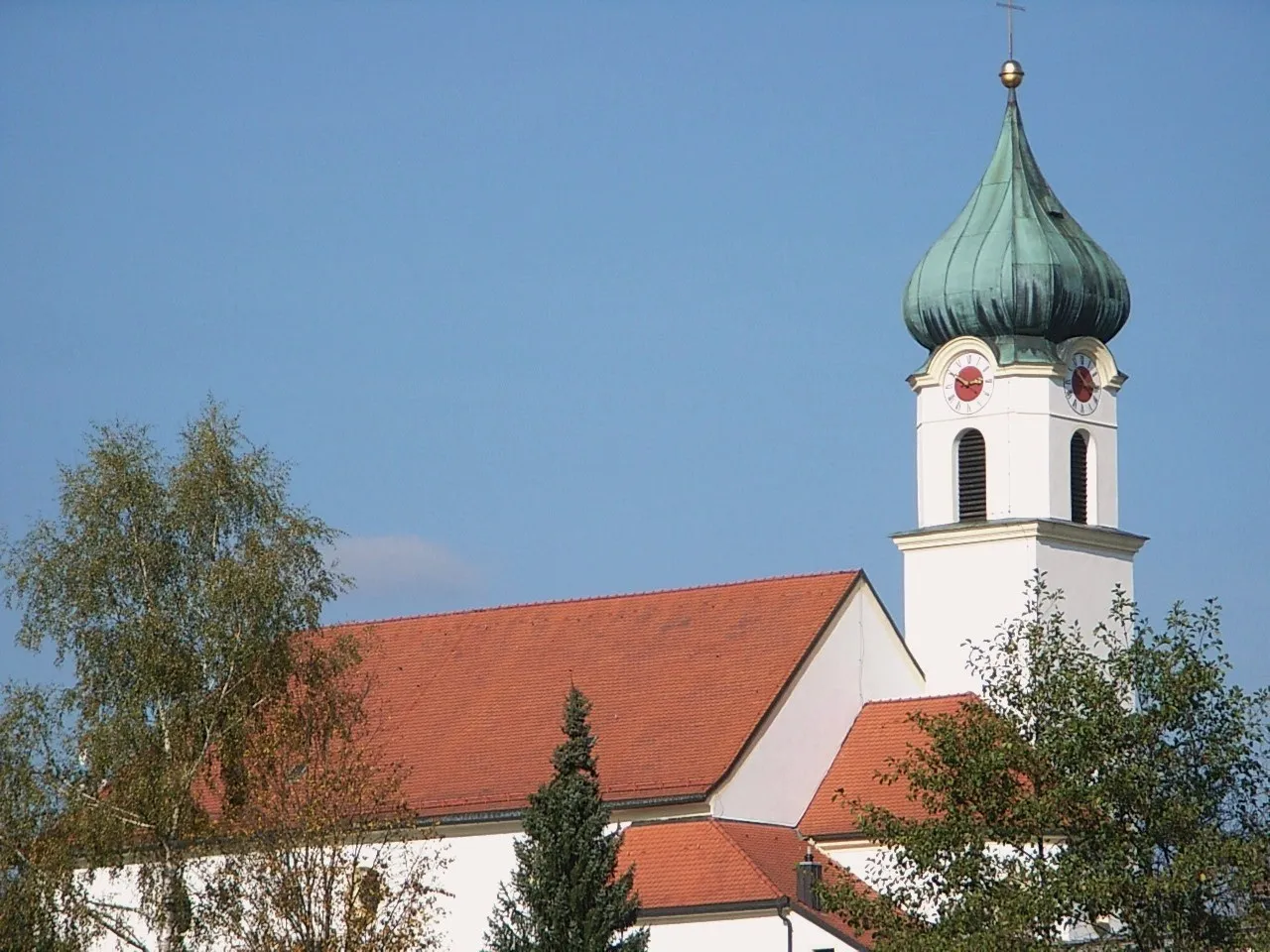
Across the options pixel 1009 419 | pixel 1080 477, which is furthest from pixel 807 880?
pixel 1080 477

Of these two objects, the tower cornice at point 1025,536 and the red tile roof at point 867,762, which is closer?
the red tile roof at point 867,762

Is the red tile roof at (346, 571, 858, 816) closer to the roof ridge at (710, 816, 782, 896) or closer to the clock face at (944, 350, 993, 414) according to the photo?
the roof ridge at (710, 816, 782, 896)

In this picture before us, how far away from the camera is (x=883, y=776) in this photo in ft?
85.4

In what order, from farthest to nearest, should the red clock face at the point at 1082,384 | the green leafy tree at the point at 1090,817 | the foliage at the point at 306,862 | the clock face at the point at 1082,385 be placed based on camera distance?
1. the red clock face at the point at 1082,384
2. the clock face at the point at 1082,385
3. the foliage at the point at 306,862
4. the green leafy tree at the point at 1090,817

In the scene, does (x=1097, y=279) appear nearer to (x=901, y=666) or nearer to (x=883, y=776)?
(x=901, y=666)

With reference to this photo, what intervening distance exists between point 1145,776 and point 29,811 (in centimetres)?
1460

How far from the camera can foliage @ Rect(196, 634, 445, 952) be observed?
27.7 m

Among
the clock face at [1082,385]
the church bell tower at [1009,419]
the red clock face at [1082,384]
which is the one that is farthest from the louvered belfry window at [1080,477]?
the red clock face at [1082,384]

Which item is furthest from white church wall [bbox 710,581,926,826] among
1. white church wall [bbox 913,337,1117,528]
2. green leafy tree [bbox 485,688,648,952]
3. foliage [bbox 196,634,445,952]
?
green leafy tree [bbox 485,688,648,952]

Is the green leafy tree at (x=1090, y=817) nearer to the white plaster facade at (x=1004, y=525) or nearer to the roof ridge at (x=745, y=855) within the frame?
the roof ridge at (x=745, y=855)

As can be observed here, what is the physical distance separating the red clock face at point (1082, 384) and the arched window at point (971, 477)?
6.08ft

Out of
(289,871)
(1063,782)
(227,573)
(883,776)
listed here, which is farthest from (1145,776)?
(227,573)

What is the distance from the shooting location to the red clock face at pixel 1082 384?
138 feet

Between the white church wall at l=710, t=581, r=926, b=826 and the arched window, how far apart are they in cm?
272
